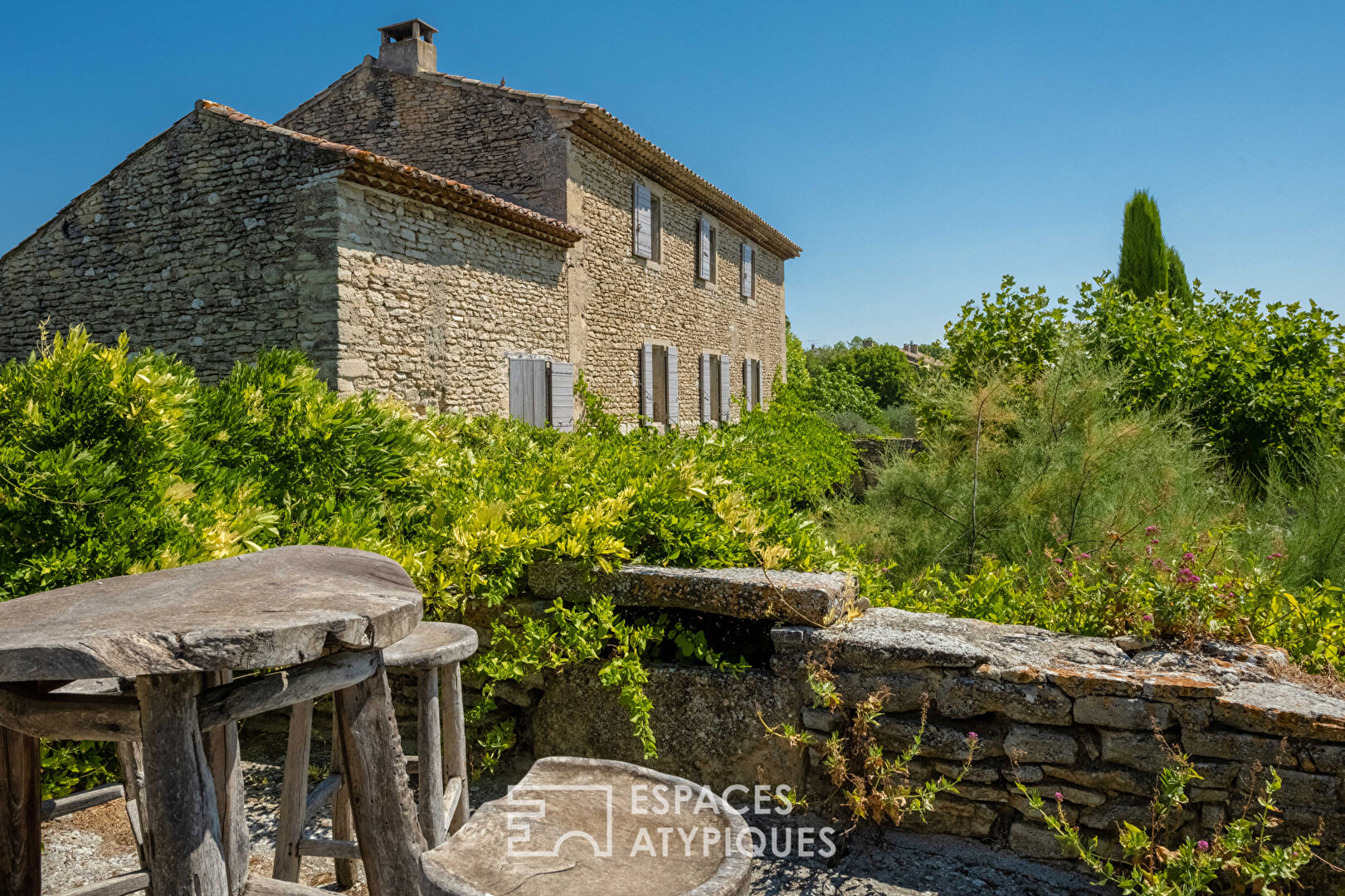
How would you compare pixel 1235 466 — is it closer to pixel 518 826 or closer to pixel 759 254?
pixel 518 826

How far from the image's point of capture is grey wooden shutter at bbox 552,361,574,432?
10.1 meters

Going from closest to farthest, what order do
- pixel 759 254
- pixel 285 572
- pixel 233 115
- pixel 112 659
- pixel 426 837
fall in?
pixel 112 659
pixel 285 572
pixel 426 837
pixel 233 115
pixel 759 254

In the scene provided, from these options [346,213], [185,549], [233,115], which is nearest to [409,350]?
[346,213]

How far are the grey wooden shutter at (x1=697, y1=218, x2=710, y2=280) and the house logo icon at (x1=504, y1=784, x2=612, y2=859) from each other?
13472 millimetres

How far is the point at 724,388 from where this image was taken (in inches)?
623

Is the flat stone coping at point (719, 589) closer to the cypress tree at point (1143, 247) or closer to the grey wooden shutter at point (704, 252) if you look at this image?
the grey wooden shutter at point (704, 252)

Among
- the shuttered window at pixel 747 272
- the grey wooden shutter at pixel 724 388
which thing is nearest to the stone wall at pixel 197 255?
the grey wooden shutter at pixel 724 388

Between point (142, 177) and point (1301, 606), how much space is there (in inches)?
401

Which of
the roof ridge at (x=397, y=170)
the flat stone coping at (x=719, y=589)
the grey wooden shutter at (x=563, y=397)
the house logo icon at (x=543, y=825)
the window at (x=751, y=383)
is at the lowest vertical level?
the house logo icon at (x=543, y=825)

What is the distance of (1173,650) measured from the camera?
3096mm

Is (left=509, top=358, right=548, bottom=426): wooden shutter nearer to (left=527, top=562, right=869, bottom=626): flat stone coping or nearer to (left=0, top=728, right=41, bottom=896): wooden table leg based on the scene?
(left=527, top=562, right=869, bottom=626): flat stone coping

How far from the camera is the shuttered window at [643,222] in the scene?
12367mm

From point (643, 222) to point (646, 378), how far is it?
2.50 metres

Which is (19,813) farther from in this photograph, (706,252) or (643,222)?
(706,252)
